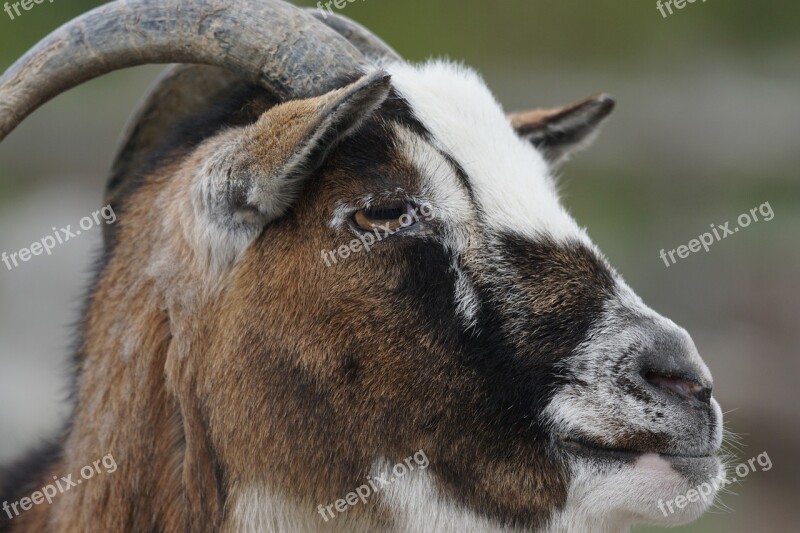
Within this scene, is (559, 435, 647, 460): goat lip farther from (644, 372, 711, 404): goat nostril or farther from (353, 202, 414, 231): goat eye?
(353, 202, 414, 231): goat eye

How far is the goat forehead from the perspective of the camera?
3.46 metres

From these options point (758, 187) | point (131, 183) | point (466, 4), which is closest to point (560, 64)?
point (466, 4)

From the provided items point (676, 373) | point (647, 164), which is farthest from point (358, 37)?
point (647, 164)

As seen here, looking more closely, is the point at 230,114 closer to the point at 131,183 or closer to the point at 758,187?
the point at 131,183

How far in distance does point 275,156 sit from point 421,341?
0.75 meters

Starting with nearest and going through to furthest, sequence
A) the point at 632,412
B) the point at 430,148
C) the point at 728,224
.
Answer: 1. the point at 632,412
2. the point at 430,148
3. the point at 728,224

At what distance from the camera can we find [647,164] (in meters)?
14.4

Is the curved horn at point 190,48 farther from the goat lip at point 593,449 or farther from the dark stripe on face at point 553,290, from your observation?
the goat lip at point 593,449

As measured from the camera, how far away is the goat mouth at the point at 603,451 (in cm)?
314

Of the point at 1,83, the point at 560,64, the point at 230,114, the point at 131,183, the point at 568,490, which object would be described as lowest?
the point at 560,64

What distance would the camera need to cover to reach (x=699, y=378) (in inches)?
124

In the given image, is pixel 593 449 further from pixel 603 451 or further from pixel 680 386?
pixel 680 386

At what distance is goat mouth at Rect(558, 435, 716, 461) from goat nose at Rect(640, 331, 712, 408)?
0.17 metres

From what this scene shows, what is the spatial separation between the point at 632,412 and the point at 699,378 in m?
0.24
